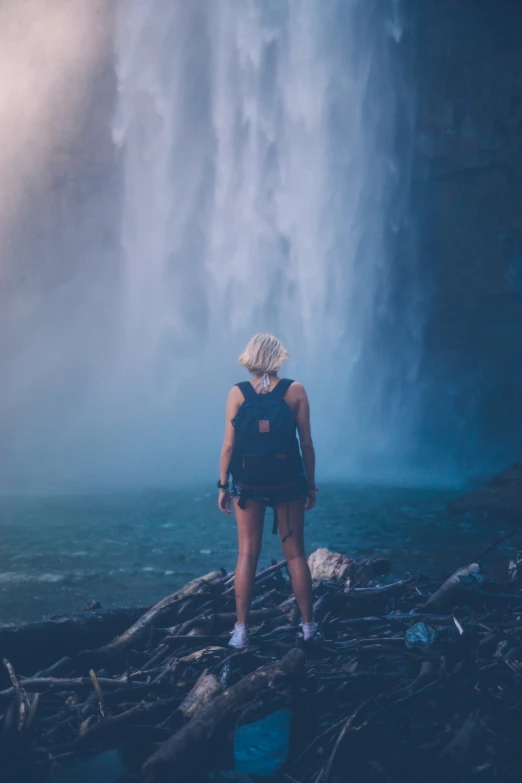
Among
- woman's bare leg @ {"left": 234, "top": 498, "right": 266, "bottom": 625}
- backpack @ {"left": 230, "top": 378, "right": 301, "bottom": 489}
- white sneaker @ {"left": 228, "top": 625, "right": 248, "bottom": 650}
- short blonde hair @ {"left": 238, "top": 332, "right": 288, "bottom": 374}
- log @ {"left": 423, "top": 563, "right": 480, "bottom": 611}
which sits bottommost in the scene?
white sneaker @ {"left": 228, "top": 625, "right": 248, "bottom": 650}

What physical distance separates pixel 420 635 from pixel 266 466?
1.14m

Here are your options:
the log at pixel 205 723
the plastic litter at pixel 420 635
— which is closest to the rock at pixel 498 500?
the plastic litter at pixel 420 635

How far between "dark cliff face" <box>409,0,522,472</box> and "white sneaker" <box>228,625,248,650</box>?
18057 millimetres

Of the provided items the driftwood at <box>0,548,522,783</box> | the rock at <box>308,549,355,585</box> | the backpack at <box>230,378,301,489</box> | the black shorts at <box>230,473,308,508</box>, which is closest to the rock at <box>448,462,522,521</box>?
the rock at <box>308,549,355,585</box>

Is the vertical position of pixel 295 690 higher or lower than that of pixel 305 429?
lower

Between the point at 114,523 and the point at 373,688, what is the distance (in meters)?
7.74

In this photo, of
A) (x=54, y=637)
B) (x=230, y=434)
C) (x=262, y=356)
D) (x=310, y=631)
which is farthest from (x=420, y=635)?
(x=54, y=637)

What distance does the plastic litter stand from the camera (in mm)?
3113

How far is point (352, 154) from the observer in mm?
23000

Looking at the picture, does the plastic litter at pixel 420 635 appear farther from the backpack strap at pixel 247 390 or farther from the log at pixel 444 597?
the backpack strap at pixel 247 390

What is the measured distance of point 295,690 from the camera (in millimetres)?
2674

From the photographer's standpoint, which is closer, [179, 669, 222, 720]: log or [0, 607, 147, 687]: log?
[179, 669, 222, 720]: log

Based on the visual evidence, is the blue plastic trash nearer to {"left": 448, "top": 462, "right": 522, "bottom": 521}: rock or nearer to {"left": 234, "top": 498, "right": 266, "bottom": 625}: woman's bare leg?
{"left": 234, "top": 498, "right": 266, "bottom": 625}: woman's bare leg

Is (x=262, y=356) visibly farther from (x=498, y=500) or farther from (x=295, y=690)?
(x=498, y=500)
